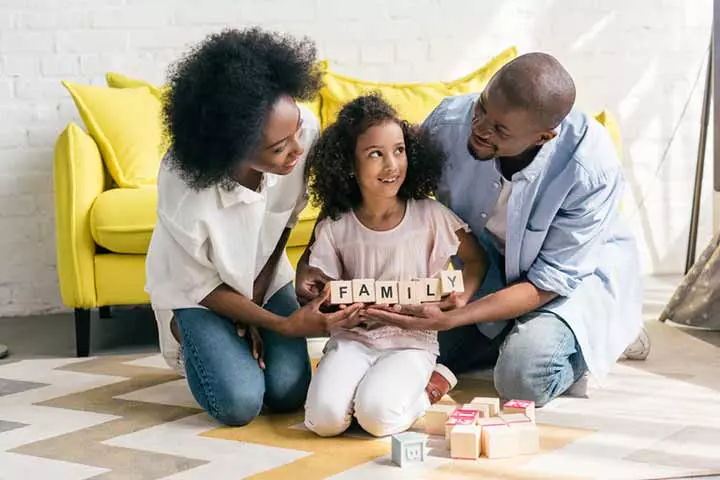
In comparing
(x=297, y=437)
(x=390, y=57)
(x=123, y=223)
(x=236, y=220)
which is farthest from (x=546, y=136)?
(x=390, y=57)

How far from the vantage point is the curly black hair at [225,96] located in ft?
7.22

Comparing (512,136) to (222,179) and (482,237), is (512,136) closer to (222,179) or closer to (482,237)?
(482,237)

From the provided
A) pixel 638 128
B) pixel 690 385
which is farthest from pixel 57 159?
pixel 638 128

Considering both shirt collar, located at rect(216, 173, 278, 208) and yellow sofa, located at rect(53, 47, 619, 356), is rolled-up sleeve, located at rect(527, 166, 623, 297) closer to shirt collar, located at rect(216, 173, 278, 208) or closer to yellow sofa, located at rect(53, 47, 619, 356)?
shirt collar, located at rect(216, 173, 278, 208)

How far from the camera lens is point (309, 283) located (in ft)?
8.04

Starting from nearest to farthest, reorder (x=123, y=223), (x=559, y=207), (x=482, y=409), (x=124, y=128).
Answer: (x=482, y=409)
(x=559, y=207)
(x=123, y=223)
(x=124, y=128)

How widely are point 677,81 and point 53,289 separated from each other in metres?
2.47

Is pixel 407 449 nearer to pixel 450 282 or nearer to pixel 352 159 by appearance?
pixel 450 282

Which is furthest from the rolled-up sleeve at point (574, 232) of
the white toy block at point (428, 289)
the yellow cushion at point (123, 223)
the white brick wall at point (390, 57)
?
the white brick wall at point (390, 57)

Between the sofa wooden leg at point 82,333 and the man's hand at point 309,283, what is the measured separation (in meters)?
1.02

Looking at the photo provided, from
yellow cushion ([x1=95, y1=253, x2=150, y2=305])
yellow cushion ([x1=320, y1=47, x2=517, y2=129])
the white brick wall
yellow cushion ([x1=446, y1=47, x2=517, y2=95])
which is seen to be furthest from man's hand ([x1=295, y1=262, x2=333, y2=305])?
the white brick wall

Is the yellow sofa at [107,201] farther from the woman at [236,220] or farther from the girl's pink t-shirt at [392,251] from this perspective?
the girl's pink t-shirt at [392,251]

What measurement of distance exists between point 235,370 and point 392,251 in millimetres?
417

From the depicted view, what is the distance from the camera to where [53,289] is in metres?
4.07
